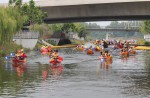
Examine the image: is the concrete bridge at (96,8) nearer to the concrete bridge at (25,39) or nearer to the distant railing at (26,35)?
→ the distant railing at (26,35)

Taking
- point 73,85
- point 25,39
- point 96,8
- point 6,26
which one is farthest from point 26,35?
point 73,85

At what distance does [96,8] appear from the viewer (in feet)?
270

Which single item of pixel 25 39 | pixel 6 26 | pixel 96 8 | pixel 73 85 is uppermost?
pixel 96 8

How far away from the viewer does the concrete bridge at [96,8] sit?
255 feet

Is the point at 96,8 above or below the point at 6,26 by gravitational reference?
above

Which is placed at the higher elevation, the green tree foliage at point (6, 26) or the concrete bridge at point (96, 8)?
the concrete bridge at point (96, 8)

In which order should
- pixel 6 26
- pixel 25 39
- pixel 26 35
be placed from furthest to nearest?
pixel 26 35 < pixel 25 39 < pixel 6 26

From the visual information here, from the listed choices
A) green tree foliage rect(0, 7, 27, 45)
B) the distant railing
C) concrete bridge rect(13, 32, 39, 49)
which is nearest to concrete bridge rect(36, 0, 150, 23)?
the distant railing

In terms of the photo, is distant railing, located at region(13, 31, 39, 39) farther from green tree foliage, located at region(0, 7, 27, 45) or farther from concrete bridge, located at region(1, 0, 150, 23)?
green tree foliage, located at region(0, 7, 27, 45)

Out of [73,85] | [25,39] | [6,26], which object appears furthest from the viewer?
[25,39]

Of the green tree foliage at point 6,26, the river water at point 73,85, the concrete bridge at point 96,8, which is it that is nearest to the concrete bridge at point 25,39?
the concrete bridge at point 96,8

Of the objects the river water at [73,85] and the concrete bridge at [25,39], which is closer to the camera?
the river water at [73,85]

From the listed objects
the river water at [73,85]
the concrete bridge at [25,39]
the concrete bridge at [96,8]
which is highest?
the concrete bridge at [96,8]

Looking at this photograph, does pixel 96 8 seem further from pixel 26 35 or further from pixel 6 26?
pixel 6 26
